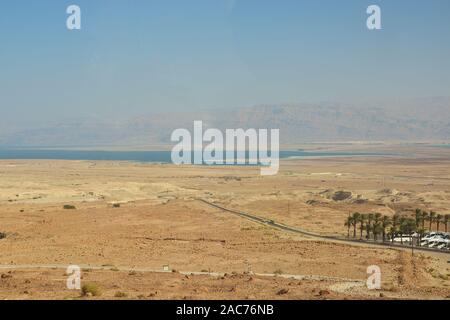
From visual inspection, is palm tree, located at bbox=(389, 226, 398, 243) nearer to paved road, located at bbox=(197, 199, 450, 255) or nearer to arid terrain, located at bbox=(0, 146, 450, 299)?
paved road, located at bbox=(197, 199, 450, 255)

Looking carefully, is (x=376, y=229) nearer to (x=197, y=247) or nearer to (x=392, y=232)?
(x=392, y=232)

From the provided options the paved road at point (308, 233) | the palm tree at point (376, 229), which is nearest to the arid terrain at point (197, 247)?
the paved road at point (308, 233)

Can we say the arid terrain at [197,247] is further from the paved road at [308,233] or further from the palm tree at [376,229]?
the palm tree at [376,229]

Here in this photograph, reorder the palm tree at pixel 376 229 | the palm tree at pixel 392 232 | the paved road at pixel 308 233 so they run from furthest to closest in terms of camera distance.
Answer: the palm tree at pixel 376 229 → the palm tree at pixel 392 232 → the paved road at pixel 308 233

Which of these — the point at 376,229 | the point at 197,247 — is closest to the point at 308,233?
the point at 376,229

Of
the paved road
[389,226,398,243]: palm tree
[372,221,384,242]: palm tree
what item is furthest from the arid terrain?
[372,221,384,242]: palm tree

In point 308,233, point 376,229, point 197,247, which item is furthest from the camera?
point 308,233

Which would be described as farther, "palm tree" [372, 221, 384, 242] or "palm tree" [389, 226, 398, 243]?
"palm tree" [372, 221, 384, 242]

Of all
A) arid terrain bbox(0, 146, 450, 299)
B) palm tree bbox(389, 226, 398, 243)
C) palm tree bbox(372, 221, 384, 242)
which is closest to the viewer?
arid terrain bbox(0, 146, 450, 299)

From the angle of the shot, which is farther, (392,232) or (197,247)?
(392,232)
